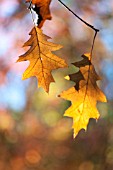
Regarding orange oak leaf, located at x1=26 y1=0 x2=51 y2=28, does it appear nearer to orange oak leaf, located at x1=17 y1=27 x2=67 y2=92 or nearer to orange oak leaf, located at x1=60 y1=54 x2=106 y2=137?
orange oak leaf, located at x1=17 y1=27 x2=67 y2=92

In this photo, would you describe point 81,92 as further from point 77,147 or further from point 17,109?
point 17,109

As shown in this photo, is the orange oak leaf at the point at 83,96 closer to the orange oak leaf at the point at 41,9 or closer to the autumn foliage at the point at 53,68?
the autumn foliage at the point at 53,68

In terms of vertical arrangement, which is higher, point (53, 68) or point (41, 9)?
point (41, 9)

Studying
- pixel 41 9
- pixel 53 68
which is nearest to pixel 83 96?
pixel 53 68

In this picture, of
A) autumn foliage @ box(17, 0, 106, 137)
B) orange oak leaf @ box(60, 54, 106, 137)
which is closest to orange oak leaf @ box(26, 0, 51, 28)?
autumn foliage @ box(17, 0, 106, 137)

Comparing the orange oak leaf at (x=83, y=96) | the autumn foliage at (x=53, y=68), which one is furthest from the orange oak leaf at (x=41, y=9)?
the orange oak leaf at (x=83, y=96)

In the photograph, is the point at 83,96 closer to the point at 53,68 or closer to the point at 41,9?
the point at 53,68
